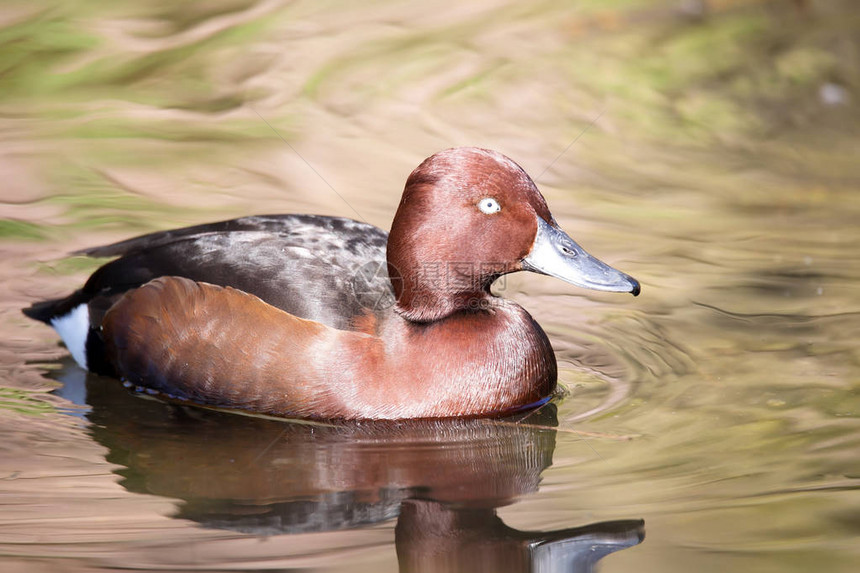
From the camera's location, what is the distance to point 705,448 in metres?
4.80

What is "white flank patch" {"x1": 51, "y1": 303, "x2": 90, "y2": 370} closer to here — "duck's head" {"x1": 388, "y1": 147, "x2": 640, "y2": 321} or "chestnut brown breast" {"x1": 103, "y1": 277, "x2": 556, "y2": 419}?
"chestnut brown breast" {"x1": 103, "y1": 277, "x2": 556, "y2": 419}

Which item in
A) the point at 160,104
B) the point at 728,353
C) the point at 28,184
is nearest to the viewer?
the point at 728,353

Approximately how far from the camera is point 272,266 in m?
5.29

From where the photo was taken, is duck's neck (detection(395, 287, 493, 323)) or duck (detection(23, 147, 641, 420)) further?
duck's neck (detection(395, 287, 493, 323))

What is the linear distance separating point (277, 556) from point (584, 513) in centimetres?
113

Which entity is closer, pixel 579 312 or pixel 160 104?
pixel 579 312

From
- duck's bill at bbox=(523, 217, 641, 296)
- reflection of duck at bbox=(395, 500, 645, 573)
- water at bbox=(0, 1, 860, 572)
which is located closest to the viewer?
reflection of duck at bbox=(395, 500, 645, 573)

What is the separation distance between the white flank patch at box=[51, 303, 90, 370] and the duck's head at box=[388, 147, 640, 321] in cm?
167

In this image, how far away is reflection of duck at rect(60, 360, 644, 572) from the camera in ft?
13.3

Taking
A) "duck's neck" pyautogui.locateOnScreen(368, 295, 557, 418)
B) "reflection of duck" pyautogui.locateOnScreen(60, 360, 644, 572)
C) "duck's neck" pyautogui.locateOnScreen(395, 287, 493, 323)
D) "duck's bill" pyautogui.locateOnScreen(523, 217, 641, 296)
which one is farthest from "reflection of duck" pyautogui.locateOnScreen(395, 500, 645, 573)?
"duck's bill" pyautogui.locateOnScreen(523, 217, 641, 296)

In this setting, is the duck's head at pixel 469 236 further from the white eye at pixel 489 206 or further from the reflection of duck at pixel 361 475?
the reflection of duck at pixel 361 475

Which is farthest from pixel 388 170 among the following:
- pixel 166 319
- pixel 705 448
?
pixel 705 448

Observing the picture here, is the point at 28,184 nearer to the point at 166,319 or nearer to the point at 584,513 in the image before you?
the point at 166,319

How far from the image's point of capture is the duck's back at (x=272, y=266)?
5.21 meters
